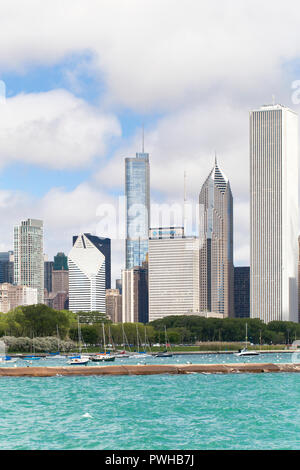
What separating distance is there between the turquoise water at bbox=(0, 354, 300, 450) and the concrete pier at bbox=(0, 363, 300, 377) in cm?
860

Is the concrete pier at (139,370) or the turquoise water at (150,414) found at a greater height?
the turquoise water at (150,414)

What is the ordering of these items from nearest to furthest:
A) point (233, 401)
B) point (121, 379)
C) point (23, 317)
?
point (233, 401) → point (121, 379) → point (23, 317)

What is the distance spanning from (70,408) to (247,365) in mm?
40272

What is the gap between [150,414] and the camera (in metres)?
43.3

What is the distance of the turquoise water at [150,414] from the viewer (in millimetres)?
33875

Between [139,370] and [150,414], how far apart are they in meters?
36.7

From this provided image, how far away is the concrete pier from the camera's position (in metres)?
78.1

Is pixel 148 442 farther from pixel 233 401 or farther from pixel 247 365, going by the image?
pixel 247 365

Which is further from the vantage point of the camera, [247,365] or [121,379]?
[247,365]

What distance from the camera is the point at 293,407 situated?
48.0 meters

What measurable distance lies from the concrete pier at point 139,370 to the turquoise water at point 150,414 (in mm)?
8600

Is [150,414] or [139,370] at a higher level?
[150,414]
